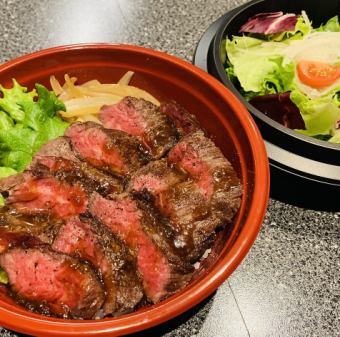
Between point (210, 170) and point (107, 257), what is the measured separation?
481mm

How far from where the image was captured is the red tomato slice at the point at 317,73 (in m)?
2.10

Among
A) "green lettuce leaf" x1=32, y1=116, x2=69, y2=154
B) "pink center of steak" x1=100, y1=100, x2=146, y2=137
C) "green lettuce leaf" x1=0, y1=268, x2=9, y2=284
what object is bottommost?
"green lettuce leaf" x1=0, y1=268, x2=9, y2=284

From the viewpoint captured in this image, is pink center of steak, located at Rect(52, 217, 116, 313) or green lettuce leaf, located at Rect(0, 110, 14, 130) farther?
green lettuce leaf, located at Rect(0, 110, 14, 130)

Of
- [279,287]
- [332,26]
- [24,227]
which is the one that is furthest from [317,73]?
[24,227]

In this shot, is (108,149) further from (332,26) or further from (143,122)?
(332,26)

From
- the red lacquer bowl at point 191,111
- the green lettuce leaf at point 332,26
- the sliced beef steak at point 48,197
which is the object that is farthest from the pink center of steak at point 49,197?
the green lettuce leaf at point 332,26

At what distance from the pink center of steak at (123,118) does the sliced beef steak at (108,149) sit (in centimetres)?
6

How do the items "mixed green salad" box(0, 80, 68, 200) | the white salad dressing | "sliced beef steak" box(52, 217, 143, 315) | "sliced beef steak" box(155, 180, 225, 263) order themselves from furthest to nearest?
the white salad dressing < "mixed green salad" box(0, 80, 68, 200) < "sliced beef steak" box(155, 180, 225, 263) < "sliced beef steak" box(52, 217, 143, 315)

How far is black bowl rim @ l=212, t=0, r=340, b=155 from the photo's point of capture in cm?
165

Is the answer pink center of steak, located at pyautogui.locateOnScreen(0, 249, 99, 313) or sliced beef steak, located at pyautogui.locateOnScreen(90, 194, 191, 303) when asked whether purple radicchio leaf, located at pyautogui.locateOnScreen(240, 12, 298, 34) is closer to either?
sliced beef steak, located at pyautogui.locateOnScreen(90, 194, 191, 303)

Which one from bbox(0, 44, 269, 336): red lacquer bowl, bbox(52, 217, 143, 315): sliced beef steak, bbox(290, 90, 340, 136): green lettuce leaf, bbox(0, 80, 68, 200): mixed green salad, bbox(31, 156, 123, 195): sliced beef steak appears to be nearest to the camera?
bbox(0, 44, 269, 336): red lacquer bowl

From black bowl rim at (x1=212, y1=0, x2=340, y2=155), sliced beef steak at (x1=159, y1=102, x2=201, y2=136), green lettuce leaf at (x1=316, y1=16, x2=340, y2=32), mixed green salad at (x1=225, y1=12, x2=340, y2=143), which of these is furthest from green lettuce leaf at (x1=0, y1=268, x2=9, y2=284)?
green lettuce leaf at (x1=316, y1=16, x2=340, y2=32)

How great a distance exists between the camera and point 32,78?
1729 millimetres

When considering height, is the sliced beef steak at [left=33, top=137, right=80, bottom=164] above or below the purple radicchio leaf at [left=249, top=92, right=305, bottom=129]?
above
